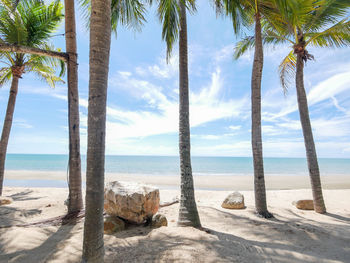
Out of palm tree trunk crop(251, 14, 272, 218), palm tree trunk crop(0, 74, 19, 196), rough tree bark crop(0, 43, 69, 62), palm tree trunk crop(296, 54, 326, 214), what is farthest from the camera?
palm tree trunk crop(0, 74, 19, 196)

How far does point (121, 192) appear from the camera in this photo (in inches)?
168

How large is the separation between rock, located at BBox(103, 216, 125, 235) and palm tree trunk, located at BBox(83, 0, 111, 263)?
5.69 feet

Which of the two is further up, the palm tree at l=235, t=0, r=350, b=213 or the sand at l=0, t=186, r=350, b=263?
the palm tree at l=235, t=0, r=350, b=213

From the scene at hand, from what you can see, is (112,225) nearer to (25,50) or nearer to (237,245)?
(237,245)

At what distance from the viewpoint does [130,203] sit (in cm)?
421

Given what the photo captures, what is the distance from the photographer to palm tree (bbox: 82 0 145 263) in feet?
7.51

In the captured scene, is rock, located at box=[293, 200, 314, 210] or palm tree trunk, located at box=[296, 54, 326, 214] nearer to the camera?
palm tree trunk, located at box=[296, 54, 326, 214]

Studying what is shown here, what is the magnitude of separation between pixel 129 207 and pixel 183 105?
2701 millimetres

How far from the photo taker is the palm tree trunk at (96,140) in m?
2.29

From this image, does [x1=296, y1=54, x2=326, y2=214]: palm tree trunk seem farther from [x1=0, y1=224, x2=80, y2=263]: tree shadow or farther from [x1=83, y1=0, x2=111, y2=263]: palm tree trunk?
[x1=0, y1=224, x2=80, y2=263]: tree shadow

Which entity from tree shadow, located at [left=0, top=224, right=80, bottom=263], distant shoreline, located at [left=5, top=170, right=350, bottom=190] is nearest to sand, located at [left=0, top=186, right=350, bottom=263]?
tree shadow, located at [left=0, top=224, right=80, bottom=263]

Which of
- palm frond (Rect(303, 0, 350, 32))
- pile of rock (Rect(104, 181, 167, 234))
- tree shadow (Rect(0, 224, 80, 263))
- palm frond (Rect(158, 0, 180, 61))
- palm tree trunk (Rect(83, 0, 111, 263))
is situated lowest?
tree shadow (Rect(0, 224, 80, 263))

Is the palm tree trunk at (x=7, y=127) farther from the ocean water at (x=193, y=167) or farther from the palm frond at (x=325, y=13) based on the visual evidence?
the ocean water at (x=193, y=167)

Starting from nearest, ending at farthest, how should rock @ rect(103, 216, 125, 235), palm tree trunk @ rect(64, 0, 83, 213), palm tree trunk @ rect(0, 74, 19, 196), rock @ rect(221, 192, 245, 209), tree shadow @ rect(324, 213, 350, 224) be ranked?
rock @ rect(103, 216, 125, 235)
palm tree trunk @ rect(64, 0, 83, 213)
tree shadow @ rect(324, 213, 350, 224)
rock @ rect(221, 192, 245, 209)
palm tree trunk @ rect(0, 74, 19, 196)
